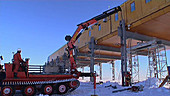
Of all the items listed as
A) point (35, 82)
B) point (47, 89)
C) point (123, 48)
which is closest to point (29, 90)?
point (35, 82)

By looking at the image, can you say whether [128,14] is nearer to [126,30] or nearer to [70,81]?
[126,30]

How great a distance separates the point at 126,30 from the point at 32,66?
11.2 m

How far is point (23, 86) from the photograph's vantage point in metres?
10.9

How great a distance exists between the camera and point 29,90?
1071 centimetres

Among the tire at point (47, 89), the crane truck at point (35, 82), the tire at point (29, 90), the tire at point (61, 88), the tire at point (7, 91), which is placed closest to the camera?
the tire at point (7, 91)

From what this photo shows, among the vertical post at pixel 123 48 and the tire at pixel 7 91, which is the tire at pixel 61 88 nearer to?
the tire at pixel 7 91

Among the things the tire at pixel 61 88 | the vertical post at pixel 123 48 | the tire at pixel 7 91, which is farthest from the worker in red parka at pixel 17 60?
the vertical post at pixel 123 48

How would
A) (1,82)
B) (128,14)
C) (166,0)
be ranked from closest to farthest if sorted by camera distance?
(1,82) < (166,0) < (128,14)

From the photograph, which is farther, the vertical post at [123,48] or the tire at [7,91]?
the vertical post at [123,48]

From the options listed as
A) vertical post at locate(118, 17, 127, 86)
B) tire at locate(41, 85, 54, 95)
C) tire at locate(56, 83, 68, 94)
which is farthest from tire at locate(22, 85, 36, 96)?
vertical post at locate(118, 17, 127, 86)

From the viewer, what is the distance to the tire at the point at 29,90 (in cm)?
1059

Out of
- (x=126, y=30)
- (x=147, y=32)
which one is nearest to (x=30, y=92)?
(x=126, y=30)

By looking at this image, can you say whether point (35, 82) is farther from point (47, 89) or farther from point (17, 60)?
point (17, 60)

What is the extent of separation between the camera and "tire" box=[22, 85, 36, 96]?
10.6m
